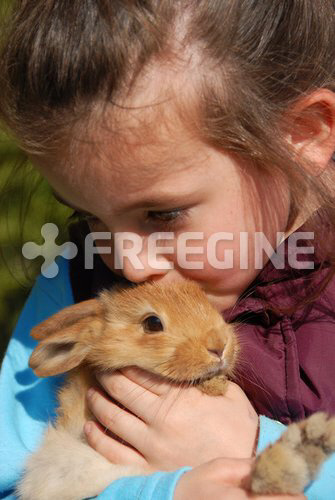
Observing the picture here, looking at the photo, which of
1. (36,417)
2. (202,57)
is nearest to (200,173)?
(202,57)

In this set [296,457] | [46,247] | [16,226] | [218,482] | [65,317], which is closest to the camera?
[296,457]

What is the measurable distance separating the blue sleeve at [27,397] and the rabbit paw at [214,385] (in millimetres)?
333

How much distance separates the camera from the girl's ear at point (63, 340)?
2.53 metres

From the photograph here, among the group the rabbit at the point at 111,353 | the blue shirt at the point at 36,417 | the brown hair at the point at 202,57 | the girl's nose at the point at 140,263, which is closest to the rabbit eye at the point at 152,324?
the rabbit at the point at 111,353

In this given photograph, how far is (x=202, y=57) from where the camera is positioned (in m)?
2.20

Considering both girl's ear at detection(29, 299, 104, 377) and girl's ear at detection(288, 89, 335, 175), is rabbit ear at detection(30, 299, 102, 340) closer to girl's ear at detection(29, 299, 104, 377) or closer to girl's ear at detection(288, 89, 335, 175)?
girl's ear at detection(29, 299, 104, 377)

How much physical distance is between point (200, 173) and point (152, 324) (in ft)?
1.75

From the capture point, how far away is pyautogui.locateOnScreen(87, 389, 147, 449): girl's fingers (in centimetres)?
246

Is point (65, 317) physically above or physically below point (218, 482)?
above

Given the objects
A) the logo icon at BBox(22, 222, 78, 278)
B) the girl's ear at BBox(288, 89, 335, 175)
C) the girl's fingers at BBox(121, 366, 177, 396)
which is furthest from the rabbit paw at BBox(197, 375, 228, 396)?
the logo icon at BBox(22, 222, 78, 278)

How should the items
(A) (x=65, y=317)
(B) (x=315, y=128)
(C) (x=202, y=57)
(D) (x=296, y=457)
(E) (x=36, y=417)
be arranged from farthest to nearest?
(E) (x=36, y=417)
(A) (x=65, y=317)
(B) (x=315, y=128)
(C) (x=202, y=57)
(D) (x=296, y=457)

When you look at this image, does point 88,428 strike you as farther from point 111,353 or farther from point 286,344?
point 286,344

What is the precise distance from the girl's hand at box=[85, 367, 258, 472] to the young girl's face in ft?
1.23

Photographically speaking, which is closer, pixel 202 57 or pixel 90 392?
pixel 202 57
